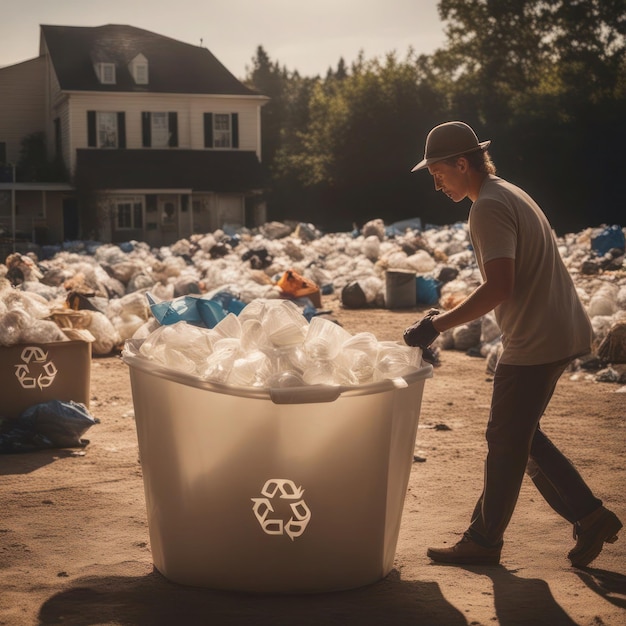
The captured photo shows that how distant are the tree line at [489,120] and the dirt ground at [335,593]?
2448 centimetres

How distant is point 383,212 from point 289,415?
31.3 meters

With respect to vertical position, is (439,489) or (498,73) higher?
(498,73)

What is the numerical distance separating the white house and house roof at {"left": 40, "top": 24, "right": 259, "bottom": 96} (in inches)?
1.8

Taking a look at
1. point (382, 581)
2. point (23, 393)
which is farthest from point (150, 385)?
point (23, 393)

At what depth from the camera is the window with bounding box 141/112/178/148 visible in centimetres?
3194

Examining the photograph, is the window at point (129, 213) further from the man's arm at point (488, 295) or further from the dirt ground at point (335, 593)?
the man's arm at point (488, 295)

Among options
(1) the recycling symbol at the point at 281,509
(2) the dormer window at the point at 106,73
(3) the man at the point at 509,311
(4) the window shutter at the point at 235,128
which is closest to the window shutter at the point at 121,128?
(2) the dormer window at the point at 106,73

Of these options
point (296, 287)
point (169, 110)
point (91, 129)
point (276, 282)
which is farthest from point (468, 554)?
point (169, 110)

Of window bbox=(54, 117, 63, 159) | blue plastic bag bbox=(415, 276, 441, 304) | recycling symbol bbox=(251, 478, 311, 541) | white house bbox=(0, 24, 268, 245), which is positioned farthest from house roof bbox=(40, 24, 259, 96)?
recycling symbol bbox=(251, 478, 311, 541)

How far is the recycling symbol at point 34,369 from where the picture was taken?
19.2 ft

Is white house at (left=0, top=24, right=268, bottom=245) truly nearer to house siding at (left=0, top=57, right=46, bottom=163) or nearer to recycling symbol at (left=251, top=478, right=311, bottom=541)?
house siding at (left=0, top=57, right=46, bottom=163)

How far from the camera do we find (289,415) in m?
2.86

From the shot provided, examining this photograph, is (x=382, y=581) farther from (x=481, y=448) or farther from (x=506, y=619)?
(x=481, y=448)

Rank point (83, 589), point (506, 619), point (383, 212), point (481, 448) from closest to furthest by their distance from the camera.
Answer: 1. point (506, 619)
2. point (83, 589)
3. point (481, 448)
4. point (383, 212)
